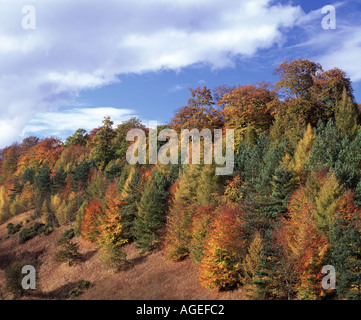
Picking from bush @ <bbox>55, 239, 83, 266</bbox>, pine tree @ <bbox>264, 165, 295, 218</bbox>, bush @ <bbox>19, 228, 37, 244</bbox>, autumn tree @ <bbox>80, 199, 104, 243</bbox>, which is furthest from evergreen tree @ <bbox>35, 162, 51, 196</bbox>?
pine tree @ <bbox>264, 165, 295, 218</bbox>

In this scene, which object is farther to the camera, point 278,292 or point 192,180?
point 192,180

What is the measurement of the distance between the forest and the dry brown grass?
A: 5.86ft

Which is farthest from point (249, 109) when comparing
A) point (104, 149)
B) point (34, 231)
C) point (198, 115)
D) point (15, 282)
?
point (34, 231)

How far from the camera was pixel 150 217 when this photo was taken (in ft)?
174

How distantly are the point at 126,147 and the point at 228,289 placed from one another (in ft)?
191

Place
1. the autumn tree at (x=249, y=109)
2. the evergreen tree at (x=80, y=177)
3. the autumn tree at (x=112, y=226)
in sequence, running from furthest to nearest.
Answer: the evergreen tree at (x=80, y=177)
the autumn tree at (x=249, y=109)
the autumn tree at (x=112, y=226)

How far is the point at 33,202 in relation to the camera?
9162 cm

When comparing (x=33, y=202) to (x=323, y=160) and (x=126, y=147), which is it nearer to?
(x=126, y=147)

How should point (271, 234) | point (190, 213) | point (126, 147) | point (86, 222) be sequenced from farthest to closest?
point (126, 147)
point (86, 222)
point (190, 213)
point (271, 234)

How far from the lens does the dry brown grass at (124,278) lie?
1581 inches

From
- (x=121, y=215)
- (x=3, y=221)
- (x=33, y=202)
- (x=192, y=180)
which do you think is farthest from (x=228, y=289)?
Answer: (x=3, y=221)

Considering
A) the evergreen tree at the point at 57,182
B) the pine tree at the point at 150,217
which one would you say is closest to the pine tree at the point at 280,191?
the pine tree at the point at 150,217

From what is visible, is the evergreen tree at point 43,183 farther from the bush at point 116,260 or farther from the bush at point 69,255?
the bush at point 116,260

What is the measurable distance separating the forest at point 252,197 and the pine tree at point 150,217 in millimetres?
172
